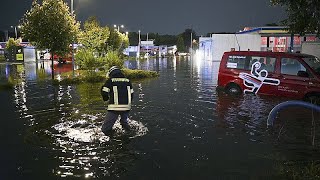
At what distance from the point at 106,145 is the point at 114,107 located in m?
0.96

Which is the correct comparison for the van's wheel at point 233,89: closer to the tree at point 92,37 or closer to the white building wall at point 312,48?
the tree at point 92,37

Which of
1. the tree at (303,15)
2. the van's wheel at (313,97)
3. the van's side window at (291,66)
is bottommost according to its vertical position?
the van's wheel at (313,97)

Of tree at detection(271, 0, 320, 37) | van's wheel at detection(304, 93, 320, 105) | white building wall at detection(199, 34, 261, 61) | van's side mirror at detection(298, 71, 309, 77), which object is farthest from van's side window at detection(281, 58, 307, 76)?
white building wall at detection(199, 34, 261, 61)

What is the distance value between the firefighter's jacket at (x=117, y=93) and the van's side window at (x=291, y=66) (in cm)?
763

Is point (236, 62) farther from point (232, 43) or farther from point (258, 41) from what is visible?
point (232, 43)

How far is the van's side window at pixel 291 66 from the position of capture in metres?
12.8

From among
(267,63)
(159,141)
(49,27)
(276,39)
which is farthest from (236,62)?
(276,39)

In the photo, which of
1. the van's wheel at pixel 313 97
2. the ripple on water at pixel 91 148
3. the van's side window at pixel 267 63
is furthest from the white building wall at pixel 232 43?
the ripple on water at pixel 91 148

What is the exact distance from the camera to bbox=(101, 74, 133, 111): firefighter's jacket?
802 cm

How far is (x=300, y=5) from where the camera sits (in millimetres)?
8375

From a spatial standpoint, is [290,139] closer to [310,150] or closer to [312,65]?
[310,150]

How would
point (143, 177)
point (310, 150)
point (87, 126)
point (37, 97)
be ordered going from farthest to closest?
Answer: 1. point (37, 97)
2. point (87, 126)
3. point (310, 150)
4. point (143, 177)

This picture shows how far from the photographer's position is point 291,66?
1309cm

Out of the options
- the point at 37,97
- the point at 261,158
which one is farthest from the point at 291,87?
the point at 37,97
